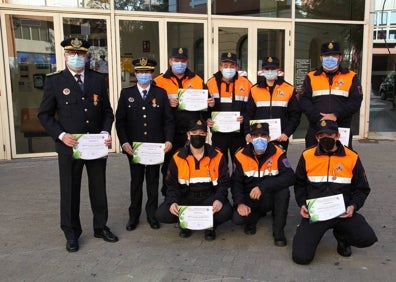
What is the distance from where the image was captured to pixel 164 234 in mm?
4742

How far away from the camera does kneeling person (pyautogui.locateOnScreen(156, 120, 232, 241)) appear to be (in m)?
4.45

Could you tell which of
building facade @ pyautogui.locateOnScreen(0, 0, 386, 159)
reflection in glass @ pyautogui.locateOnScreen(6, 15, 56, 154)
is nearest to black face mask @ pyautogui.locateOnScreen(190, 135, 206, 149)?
building facade @ pyautogui.locateOnScreen(0, 0, 386, 159)

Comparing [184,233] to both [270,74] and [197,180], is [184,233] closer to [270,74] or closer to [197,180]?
[197,180]

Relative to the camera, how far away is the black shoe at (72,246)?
14.0ft

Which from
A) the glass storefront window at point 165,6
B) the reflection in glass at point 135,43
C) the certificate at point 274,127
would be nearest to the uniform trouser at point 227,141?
the certificate at point 274,127

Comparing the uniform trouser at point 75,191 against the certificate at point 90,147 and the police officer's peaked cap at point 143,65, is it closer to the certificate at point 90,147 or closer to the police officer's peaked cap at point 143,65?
the certificate at point 90,147

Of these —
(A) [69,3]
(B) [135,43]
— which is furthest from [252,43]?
(A) [69,3]

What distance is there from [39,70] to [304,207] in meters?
6.35

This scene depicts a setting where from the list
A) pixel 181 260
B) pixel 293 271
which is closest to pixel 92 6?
pixel 181 260

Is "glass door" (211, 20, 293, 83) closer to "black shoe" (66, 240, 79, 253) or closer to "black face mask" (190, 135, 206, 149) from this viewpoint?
"black face mask" (190, 135, 206, 149)

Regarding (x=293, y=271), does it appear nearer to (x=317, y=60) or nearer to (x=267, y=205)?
(x=267, y=205)

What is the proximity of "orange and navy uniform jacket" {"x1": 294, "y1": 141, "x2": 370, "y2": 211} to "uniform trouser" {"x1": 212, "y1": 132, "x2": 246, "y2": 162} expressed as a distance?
1.21 metres

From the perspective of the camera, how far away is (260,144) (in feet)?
14.4

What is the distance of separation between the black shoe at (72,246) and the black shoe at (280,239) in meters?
2.04
